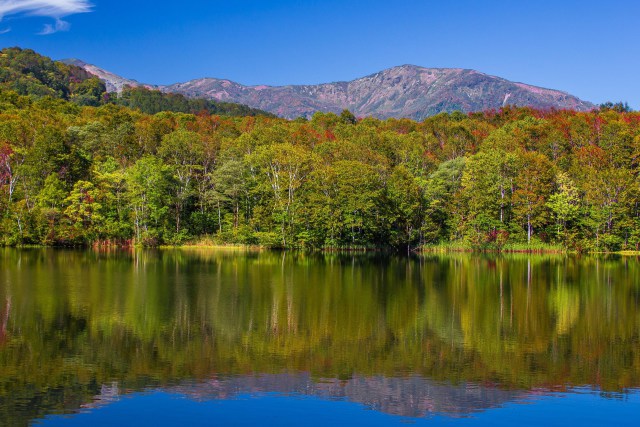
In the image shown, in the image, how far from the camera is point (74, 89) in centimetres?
17200

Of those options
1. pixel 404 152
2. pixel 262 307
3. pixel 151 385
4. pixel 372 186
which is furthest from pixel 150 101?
pixel 151 385

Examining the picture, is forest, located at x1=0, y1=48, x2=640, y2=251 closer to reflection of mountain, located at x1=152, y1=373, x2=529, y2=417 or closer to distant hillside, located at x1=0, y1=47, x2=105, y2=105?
reflection of mountain, located at x1=152, y1=373, x2=529, y2=417

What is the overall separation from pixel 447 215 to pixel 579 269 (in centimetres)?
2699

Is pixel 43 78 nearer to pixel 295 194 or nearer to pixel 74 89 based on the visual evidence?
pixel 74 89

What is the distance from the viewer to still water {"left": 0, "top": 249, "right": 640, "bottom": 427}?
13.8m

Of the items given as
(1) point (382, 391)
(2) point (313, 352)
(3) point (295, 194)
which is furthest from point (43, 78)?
(1) point (382, 391)

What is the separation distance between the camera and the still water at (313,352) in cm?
1381

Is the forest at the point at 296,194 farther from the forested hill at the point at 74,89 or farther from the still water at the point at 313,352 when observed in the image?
the forested hill at the point at 74,89

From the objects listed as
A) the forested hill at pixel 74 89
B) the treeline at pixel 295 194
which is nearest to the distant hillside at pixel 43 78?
the forested hill at pixel 74 89

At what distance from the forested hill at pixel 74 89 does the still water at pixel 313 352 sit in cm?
12795

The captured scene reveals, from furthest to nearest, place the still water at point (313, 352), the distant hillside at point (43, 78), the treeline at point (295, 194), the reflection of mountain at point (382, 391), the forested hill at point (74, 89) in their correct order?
1. the forested hill at point (74, 89)
2. the distant hillside at point (43, 78)
3. the treeline at point (295, 194)
4. the reflection of mountain at point (382, 391)
5. the still water at point (313, 352)

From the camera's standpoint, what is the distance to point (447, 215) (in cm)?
7419

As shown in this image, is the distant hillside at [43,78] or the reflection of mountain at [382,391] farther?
the distant hillside at [43,78]

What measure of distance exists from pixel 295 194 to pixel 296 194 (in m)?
0.12
